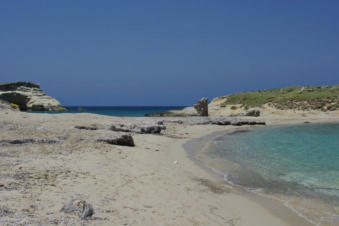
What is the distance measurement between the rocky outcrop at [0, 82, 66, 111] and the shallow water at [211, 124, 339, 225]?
6865 centimetres

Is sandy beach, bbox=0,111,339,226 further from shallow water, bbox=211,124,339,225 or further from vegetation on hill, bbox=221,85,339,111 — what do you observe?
vegetation on hill, bbox=221,85,339,111

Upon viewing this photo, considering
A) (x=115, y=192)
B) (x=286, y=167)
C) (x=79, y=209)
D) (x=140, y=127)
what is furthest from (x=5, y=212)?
(x=140, y=127)

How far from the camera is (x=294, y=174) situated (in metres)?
9.79

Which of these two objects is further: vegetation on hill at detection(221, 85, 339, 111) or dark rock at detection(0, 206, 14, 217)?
vegetation on hill at detection(221, 85, 339, 111)

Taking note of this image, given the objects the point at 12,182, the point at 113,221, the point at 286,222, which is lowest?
the point at 286,222

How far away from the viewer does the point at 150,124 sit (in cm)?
1992

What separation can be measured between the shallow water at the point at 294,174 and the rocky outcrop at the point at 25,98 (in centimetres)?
6865

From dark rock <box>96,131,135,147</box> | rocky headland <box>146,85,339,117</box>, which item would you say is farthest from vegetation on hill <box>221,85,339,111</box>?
dark rock <box>96,131,135,147</box>

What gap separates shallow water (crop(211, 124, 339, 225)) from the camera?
677 cm

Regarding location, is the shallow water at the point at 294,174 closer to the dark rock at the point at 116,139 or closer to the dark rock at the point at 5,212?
the dark rock at the point at 116,139

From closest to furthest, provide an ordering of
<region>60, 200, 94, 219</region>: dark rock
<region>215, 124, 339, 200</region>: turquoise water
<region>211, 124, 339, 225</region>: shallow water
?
<region>60, 200, 94, 219</region>: dark rock, <region>211, 124, 339, 225</region>: shallow water, <region>215, 124, 339, 200</region>: turquoise water

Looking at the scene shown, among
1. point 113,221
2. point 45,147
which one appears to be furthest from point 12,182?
point 45,147

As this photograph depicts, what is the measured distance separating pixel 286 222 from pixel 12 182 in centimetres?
537

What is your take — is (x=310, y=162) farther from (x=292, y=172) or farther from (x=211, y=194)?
(x=211, y=194)
